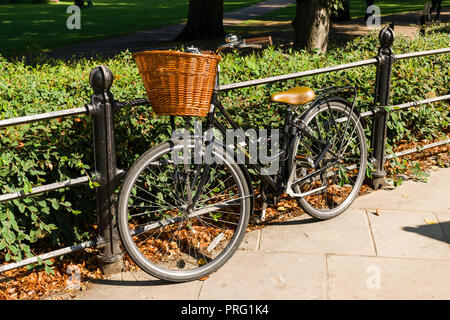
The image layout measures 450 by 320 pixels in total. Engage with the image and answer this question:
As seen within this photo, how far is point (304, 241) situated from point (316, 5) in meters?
6.37

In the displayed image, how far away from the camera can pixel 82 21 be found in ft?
93.9

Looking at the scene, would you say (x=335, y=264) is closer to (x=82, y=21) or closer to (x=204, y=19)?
(x=204, y=19)

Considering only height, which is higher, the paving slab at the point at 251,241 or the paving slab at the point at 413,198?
the paving slab at the point at 413,198

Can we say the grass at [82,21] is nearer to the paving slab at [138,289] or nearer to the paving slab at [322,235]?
the paving slab at [322,235]

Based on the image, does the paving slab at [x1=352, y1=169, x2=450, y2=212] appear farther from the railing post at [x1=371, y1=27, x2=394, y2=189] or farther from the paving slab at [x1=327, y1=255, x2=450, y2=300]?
the paving slab at [x1=327, y1=255, x2=450, y2=300]

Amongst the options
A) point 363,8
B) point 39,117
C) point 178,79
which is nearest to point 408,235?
point 178,79

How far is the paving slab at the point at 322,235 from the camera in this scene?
180 inches

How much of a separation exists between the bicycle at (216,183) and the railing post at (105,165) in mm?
176

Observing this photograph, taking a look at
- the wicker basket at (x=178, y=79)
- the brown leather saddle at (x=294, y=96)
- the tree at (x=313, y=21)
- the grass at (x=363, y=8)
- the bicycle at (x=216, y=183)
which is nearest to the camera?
the wicker basket at (x=178, y=79)

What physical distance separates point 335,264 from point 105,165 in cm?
181

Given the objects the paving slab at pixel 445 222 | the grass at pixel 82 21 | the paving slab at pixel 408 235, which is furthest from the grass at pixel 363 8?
the paving slab at pixel 408 235
